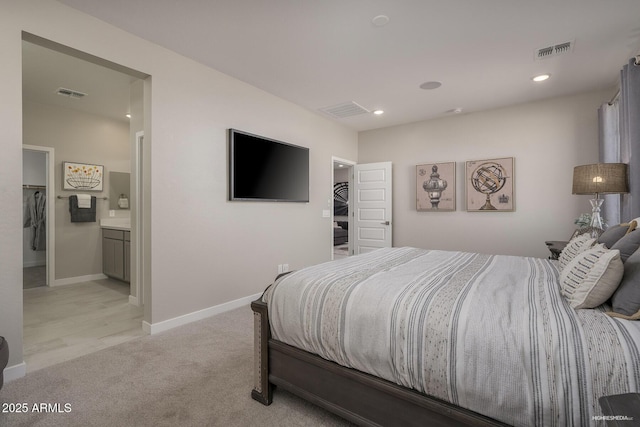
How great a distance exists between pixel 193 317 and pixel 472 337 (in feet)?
9.06

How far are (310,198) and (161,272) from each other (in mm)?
2401

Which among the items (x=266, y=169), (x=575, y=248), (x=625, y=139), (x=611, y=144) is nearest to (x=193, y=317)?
(x=266, y=169)

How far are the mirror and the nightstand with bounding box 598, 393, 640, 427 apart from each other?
20.0 ft

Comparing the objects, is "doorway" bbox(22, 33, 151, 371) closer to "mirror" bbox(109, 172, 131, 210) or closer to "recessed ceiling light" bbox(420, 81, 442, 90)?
"mirror" bbox(109, 172, 131, 210)

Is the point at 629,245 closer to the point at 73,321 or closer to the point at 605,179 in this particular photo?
the point at 605,179

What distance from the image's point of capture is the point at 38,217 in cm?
548

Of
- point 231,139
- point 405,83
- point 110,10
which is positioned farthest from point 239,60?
point 405,83

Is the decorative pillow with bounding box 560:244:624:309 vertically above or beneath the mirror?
beneath

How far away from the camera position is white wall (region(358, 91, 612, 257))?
3.96m

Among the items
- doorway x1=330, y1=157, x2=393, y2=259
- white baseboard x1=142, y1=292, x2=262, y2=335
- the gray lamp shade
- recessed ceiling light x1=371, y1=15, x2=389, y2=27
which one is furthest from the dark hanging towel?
the gray lamp shade

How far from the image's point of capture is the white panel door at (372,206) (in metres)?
5.32

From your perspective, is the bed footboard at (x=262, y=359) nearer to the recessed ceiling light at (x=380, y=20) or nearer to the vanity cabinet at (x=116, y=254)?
the recessed ceiling light at (x=380, y=20)

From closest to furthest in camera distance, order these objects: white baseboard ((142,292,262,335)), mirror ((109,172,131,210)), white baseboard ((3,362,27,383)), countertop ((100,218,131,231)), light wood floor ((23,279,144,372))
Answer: white baseboard ((3,362,27,383)), light wood floor ((23,279,144,372)), white baseboard ((142,292,262,335)), countertop ((100,218,131,231)), mirror ((109,172,131,210))

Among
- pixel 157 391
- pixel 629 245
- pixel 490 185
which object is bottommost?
pixel 157 391
